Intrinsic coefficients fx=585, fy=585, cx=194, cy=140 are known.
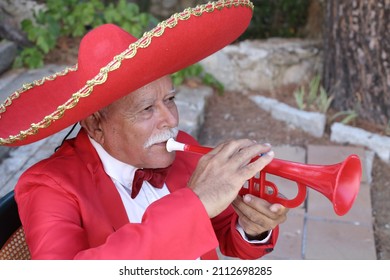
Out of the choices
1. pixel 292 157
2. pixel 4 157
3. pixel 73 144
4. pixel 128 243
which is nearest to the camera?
pixel 128 243

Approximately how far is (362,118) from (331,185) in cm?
295

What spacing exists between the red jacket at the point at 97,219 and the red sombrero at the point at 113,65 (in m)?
0.15

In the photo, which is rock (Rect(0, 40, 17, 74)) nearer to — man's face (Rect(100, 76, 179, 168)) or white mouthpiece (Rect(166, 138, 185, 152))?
man's face (Rect(100, 76, 179, 168))

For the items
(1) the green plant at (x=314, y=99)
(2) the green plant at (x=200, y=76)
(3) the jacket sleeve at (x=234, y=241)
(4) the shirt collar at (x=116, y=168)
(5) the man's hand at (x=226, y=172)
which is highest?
(5) the man's hand at (x=226, y=172)

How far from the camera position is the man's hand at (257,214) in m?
1.66

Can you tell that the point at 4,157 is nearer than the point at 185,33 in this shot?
No

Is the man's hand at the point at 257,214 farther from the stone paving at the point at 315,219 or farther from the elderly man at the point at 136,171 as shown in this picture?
the stone paving at the point at 315,219

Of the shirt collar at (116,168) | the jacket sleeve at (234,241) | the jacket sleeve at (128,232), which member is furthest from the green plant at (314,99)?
the jacket sleeve at (128,232)

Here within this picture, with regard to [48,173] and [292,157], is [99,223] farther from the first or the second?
[292,157]

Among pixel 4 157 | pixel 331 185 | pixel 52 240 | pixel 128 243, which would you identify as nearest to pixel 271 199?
pixel 331 185

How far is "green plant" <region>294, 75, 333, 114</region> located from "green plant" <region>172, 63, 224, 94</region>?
25.8 inches

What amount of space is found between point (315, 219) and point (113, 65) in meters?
2.28

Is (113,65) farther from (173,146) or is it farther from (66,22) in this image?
(66,22)

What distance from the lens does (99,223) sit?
1676mm
